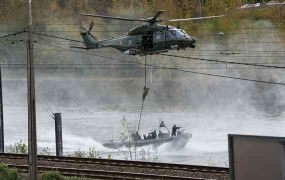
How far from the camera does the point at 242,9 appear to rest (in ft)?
131

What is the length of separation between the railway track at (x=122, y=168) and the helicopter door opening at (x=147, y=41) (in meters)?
3.26

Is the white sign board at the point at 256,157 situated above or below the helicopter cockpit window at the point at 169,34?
below

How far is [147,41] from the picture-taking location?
17.0 meters

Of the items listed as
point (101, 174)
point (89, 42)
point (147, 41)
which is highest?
point (89, 42)

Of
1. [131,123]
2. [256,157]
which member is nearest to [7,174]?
[256,157]

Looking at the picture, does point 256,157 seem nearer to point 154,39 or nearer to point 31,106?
point 31,106

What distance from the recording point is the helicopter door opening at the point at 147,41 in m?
16.9

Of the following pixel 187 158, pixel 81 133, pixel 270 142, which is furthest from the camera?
pixel 81 133

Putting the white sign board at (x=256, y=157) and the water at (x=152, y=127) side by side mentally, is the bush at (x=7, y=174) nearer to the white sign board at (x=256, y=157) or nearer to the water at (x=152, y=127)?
the white sign board at (x=256, y=157)

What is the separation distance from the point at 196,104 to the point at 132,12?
785 cm

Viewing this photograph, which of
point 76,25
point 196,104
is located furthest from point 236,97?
point 76,25

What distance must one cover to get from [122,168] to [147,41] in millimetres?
3589

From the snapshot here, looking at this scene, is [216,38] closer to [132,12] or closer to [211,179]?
[132,12]

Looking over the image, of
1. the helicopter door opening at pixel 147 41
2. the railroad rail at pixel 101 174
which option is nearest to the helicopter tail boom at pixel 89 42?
the helicopter door opening at pixel 147 41
